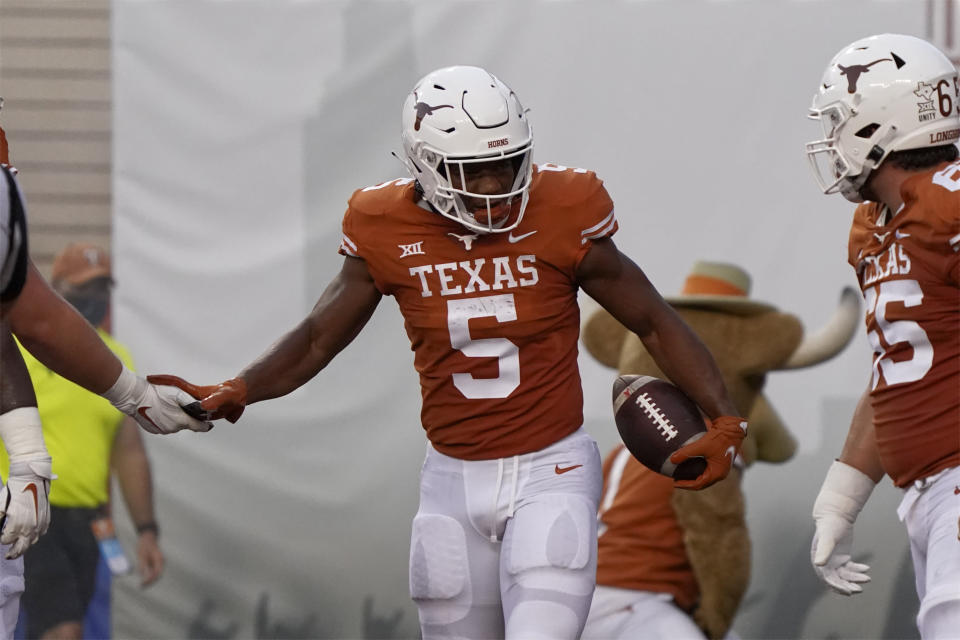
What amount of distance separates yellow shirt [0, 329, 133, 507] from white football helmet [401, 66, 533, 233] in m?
2.18

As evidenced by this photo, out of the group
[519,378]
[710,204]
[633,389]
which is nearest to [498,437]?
[519,378]

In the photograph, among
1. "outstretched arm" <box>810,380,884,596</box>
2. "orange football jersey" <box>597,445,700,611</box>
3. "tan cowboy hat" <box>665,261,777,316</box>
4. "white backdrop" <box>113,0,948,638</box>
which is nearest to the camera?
"outstretched arm" <box>810,380,884,596</box>

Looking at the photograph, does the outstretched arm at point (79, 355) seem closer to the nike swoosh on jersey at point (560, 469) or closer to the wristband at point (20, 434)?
the wristband at point (20, 434)

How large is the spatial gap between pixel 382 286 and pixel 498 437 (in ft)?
1.51

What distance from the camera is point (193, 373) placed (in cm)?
515

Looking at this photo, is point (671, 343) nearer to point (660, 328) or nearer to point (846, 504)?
point (660, 328)

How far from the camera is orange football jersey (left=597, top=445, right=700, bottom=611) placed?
13.2ft

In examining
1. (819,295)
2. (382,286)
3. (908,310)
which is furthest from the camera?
(819,295)

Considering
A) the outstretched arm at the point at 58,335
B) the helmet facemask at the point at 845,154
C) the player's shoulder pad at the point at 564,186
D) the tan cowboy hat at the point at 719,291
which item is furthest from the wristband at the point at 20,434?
the tan cowboy hat at the point at 719,291

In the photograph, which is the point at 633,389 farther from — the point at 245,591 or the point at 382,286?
the point at 245,591

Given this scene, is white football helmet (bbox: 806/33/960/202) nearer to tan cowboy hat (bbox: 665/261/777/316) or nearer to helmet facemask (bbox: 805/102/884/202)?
helmet facemask (bbox: 805/102/884/202)

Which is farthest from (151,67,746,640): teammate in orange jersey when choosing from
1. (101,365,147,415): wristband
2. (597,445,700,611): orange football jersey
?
(597,445,700,611): orange football jersey

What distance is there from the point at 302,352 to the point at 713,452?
103 cm

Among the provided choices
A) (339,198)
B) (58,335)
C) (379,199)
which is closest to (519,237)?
(379,199)
